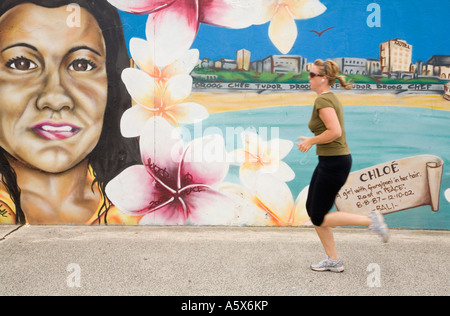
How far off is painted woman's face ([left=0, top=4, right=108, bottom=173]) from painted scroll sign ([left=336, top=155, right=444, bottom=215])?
316 centimetres

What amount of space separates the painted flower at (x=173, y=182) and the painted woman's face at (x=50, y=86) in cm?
61

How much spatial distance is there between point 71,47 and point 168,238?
2.39 m

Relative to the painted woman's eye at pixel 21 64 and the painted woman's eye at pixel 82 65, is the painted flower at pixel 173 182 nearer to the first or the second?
the painted woman's eye at pixel 82 65

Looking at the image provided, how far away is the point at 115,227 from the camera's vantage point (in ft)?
16.7

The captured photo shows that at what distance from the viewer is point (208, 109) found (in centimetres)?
506

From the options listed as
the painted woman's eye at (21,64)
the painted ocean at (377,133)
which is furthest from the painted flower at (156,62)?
the painted woman's eye at (21,64)

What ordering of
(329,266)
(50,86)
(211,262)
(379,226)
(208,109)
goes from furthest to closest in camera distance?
(208,109) < (50,86) < (211,262) < (329,266) < (379,226)

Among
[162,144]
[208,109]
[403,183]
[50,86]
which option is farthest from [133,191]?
[403,183]

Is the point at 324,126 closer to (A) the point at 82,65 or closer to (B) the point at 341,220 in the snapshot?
(B) the point at 341,220

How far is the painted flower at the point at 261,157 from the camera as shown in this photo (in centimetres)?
508

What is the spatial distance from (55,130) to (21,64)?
0.82m

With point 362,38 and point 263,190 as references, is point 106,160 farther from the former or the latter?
point 362,38

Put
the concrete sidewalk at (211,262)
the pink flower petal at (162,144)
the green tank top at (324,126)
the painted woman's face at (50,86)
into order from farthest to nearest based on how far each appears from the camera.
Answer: the pink flower petal at (162,144), the painted woman's face at (50,86), the green tank top at (324,126), the concrete sidewalk at (211,262)

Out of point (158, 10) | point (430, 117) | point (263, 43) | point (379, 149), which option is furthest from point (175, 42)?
point (430, 117)
